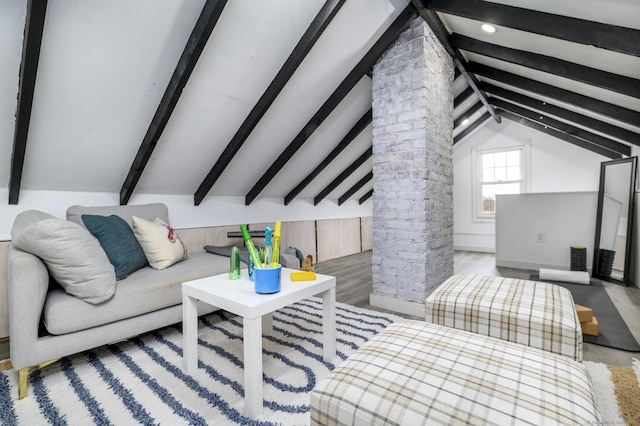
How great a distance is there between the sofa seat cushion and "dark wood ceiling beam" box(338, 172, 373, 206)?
340cm

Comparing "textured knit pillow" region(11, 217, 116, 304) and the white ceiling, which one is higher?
the white ceiling

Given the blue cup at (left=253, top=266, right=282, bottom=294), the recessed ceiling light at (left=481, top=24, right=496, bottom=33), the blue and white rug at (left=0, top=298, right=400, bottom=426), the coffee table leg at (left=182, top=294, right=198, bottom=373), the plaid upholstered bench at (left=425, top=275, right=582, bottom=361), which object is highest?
the recessed ceiling light at (left=481, top=24, right=496, bottom=33)

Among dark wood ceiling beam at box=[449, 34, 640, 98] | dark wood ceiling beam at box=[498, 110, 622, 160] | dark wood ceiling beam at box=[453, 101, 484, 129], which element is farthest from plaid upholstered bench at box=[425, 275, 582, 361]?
dark wood ceiling beam at box=[498, 110, 622, 160]

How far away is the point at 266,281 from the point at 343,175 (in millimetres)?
3415

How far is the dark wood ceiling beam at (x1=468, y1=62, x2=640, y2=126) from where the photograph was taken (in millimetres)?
2811

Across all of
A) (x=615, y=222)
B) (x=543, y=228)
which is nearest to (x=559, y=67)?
(x=615, y=222)

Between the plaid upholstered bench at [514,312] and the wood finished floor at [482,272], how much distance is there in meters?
0.61

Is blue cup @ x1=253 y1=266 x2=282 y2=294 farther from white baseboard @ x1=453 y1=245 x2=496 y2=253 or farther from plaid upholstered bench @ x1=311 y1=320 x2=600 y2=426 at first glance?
white baseboard @ x1=453 y1=245 x2=496 y2=253

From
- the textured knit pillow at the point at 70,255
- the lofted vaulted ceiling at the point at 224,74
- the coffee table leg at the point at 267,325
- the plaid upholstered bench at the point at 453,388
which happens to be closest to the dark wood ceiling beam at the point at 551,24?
the lofted vaulted ceiling at the point at 224,74

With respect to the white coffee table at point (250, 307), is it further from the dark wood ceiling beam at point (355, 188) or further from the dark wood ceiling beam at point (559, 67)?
the dark wood ceiling beam at point (355, 188)

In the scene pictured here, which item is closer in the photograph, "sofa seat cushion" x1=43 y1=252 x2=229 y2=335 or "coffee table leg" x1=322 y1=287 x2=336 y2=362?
"sofa seat cushion" x1=43 y1=252 x2=229 y2=335

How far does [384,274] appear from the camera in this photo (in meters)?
2.78

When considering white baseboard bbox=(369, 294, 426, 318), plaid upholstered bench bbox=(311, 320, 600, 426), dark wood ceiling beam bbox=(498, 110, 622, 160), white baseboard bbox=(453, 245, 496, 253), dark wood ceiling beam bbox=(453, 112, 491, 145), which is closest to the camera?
plaid upholstered bench bbox=(311, 320, 600, 426)

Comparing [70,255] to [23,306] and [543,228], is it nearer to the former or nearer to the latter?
[23,306]
